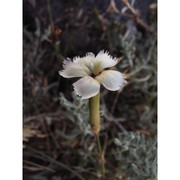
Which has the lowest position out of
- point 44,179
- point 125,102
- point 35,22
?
point 44,179

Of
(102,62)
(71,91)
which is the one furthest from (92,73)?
(71,91)

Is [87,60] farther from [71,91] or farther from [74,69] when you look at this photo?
[71,91]

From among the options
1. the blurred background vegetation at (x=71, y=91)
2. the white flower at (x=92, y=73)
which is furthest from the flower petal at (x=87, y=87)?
the blurred background vegetation at (x=71, y=91)
